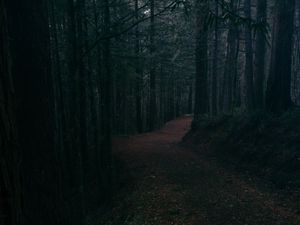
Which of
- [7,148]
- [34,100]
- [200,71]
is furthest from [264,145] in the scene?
[7,148]

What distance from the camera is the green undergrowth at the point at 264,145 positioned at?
433 inches

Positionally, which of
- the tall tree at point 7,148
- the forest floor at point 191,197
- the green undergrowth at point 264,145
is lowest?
→ the forest floor at point 191,197

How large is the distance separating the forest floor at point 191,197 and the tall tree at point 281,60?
300cm

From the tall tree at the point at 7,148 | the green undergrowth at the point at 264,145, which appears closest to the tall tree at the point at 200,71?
the green undergrowth at the point at 264,145

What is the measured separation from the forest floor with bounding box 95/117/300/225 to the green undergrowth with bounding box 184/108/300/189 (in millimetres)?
525

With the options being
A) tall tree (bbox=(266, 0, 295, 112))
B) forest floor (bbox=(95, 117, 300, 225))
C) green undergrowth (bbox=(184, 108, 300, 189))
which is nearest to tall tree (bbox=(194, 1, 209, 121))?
green undergrowth (bbox=(184, 108, 300, 189))

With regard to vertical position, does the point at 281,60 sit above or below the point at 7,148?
above

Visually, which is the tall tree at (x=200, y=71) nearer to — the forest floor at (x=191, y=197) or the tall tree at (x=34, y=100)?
the forest floor at (x=191, y=197)

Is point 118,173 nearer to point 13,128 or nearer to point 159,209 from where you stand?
point 159,209

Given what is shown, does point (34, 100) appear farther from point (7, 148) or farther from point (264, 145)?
point (264, 145)

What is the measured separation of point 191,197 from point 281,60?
6.49 meters

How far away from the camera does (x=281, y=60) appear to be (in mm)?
14055

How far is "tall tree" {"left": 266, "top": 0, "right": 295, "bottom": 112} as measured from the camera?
13.9 meters

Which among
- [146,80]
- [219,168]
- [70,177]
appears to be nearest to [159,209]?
[219,168]
